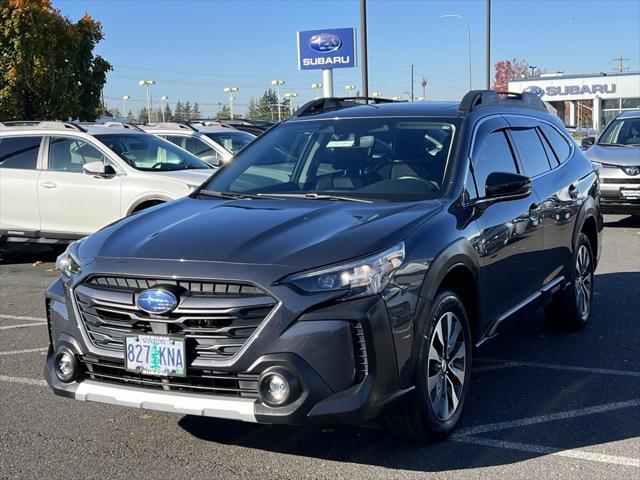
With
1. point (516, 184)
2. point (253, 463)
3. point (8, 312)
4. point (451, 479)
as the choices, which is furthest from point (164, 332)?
point (8, 312)

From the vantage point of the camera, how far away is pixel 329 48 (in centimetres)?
2727

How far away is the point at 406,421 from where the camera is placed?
4008mm

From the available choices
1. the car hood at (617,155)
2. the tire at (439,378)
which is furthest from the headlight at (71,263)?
the car hood at (617,155)

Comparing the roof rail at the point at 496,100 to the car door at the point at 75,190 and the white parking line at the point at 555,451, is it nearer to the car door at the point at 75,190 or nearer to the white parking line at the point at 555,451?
the white parking line at the point at 555,451

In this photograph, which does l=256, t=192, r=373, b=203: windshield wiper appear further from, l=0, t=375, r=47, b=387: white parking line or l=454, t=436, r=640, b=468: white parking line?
l=0, t=375, r=47, b=387: white parking line

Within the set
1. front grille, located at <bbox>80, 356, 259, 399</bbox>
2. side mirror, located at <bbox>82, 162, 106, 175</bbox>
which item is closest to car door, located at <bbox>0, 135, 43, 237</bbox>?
side mirror, located at <bbox>82, 162, 106, 175</bbox>

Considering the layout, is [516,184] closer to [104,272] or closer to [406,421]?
[406,421]

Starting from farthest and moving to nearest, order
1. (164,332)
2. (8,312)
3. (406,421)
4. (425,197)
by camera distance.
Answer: (8,312) < (425,197) < (406,421) < (164,332)

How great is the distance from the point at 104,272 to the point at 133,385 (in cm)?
56

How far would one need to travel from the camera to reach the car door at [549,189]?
578cm

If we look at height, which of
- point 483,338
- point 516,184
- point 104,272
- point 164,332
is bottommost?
point 483,338

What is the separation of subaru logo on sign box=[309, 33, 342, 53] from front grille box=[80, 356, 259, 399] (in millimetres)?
24311

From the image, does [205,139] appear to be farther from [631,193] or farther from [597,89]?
[597,89]

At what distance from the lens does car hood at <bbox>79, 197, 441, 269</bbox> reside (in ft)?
12.4
